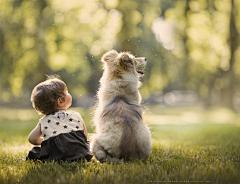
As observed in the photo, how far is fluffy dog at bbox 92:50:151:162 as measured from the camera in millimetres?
3264

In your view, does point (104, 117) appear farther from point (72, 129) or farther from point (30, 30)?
point (30, 30)

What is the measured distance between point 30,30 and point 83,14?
13.9 ft

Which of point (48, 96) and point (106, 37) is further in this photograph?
point (106, 37)

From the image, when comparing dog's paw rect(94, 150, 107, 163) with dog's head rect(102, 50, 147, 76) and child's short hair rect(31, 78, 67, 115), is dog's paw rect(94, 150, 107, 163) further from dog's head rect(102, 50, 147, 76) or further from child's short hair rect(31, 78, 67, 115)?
dog's head rect(102, 50, 147, 76)

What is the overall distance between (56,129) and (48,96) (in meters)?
0.50

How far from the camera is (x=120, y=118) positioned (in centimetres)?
335

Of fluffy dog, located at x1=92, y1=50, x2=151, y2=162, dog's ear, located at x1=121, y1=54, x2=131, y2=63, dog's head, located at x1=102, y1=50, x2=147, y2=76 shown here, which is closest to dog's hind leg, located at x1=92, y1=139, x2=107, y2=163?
fluffy dog, located at x1=92, y1=50, x2=151, y2=162

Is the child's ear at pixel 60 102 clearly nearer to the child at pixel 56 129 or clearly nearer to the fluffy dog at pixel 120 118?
the child at pixel 56 129

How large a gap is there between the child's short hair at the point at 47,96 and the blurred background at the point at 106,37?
10.1 m

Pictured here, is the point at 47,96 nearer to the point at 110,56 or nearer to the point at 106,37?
the point at 110,56

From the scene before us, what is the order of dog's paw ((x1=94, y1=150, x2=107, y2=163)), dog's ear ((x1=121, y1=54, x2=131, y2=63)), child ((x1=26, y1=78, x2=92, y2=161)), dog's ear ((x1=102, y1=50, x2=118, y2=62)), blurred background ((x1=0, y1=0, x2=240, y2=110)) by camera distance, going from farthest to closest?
blurred background ((x1=0, y1=0, x2=240, y2=110)) → dog's ear ((x1=102, y1=50, x2=118, y2=62)) → dog's ear ((x1=121, y1=54, x2=131, y2=63)) → dog's paw ((x1=94, y1=150, x2=107, y2=163)) → child ((x1=26, y1=78, x2=92, y2=161))

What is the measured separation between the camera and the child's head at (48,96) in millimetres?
3246

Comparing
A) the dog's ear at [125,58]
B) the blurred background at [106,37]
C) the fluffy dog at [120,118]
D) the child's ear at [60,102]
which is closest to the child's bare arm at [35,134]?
the child's ear at [60,102]

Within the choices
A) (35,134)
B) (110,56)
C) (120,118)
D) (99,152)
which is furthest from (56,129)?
(110,56)
